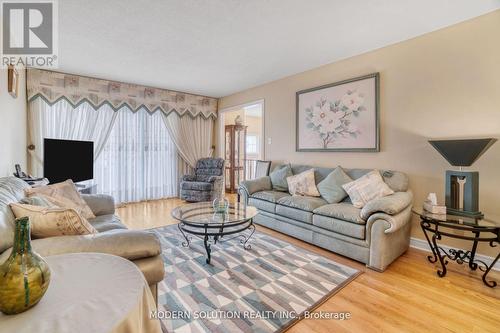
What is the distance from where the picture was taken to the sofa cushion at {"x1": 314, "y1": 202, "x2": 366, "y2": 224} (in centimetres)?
246

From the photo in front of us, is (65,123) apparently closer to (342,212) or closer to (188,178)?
(188,178)

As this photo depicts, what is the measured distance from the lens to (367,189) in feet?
9.14

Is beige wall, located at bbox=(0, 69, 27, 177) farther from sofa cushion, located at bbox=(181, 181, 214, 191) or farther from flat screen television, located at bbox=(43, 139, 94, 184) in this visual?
sofa cushion, located at bbox=(181, 181, 214, 191)

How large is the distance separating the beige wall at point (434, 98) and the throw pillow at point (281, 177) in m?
0.74

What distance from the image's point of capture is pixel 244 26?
258 centimetres

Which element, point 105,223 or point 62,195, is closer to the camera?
point 62,195

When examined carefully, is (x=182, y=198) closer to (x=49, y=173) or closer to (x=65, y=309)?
(x=49, y=173)

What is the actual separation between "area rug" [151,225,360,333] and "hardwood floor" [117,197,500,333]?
137 mm

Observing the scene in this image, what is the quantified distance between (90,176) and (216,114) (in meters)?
3.31

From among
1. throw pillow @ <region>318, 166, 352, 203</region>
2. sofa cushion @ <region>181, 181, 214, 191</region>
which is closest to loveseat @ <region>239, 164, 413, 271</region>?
throw pillow @ <region>318, 166, 352, 203</region>

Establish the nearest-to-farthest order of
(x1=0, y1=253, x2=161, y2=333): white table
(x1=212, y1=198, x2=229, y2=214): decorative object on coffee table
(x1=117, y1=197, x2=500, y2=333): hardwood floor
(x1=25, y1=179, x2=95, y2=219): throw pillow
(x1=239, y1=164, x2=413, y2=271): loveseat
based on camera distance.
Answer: (x1=0, y1=253, x2=161, y2=333): white table, (x1=117, y1=197, x2=500, y2=333): hardwood floor, (x1=25, y1=179, x2=95, y2=219): throw pillow, (x1=239, y1=164, x2=413, y2=271): loveseat, (x1=212, y1=198, x2=229, y2=214): decorative object on coffee table

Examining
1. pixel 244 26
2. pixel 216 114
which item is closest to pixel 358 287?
pixel 244 26

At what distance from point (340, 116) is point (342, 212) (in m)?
1.61

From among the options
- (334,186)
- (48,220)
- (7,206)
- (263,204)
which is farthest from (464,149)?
(7,206)
